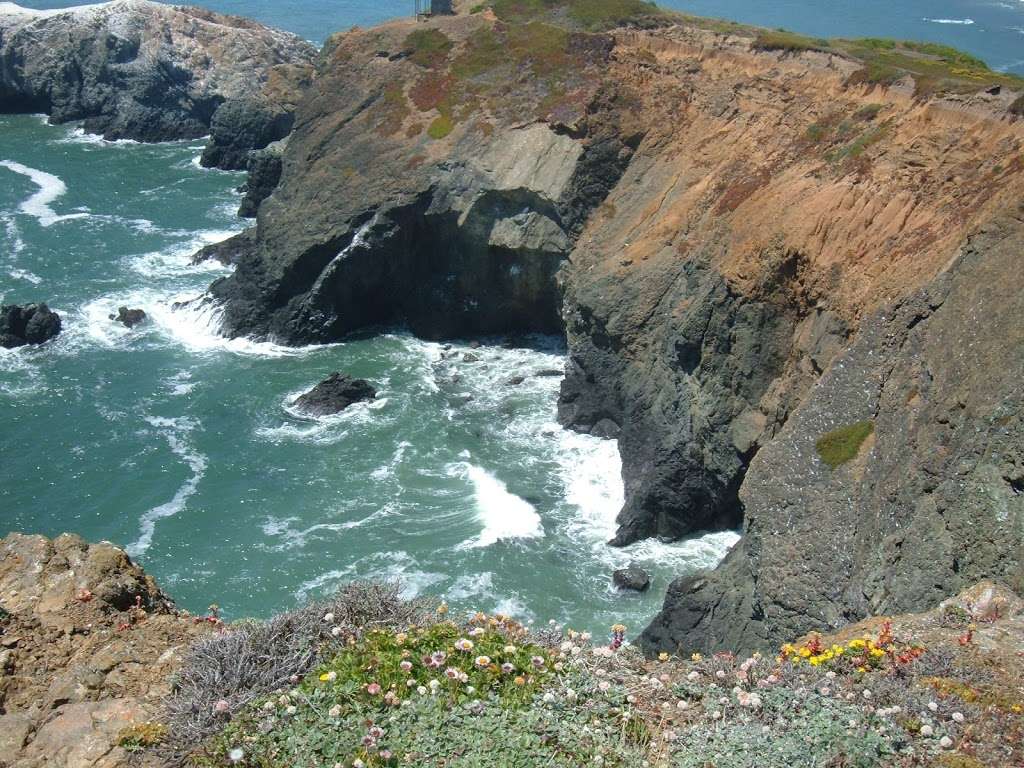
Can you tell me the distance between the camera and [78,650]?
42.2 ft

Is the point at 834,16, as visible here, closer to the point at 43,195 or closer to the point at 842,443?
the point at 43,195

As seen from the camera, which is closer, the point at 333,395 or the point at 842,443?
the point at 842,443

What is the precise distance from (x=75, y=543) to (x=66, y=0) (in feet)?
403

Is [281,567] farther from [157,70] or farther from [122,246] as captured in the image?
[157,70]

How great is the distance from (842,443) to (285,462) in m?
22.2

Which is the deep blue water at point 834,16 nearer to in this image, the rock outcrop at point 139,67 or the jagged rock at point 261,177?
the rock outcrop at point 139,67

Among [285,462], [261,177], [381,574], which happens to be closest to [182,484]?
[285,462]

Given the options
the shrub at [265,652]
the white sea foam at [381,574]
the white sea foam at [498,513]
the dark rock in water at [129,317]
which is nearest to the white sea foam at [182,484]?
the white sea foam at [381,574]

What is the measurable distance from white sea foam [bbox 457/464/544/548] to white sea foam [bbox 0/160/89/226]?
4121 cm

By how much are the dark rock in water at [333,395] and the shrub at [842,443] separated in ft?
75.3

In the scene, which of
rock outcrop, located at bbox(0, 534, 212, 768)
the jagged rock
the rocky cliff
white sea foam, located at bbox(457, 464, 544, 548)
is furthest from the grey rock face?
the jagged rock

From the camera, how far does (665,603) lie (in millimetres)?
26953

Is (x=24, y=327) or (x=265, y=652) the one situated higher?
(x=265, y=652)

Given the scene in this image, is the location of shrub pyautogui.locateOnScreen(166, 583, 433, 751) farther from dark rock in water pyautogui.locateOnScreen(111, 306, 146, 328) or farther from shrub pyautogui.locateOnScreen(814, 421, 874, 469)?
dark rock in water pyautogui.locateOnScreen(111, 306, 146, 328)
